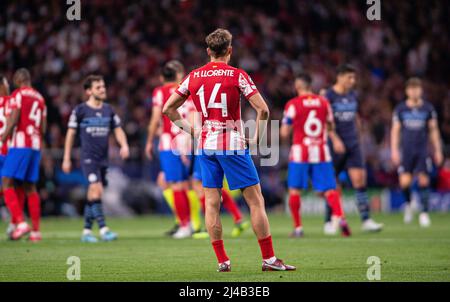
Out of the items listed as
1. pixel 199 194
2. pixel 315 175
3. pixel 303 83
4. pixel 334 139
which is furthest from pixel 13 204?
pixel 334 139

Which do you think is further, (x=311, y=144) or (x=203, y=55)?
(x=203, y=55)

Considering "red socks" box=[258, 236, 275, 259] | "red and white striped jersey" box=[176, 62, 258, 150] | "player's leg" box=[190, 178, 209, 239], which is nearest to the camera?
"red and white striped jersey" box=[176, 62, 258, 150]

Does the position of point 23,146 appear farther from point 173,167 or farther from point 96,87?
point 173,167

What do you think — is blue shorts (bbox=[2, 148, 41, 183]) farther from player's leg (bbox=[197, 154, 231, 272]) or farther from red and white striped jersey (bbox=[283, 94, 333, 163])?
player's leg (bbox=[197, 154, 231, 272])

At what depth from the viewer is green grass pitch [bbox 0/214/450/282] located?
27.0ft

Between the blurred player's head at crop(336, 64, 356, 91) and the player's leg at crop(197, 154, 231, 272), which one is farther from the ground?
the blurred player's head at crop(336, 64, 356, 91)

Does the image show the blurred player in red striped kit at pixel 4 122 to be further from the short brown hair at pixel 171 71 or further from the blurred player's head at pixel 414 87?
the blurred player's head at pixel 414 87

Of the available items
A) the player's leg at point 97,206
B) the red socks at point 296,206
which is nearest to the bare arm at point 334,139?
the red socks at point 296,206

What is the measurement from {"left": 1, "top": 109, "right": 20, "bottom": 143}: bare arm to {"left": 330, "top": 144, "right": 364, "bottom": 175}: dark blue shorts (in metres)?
5.23

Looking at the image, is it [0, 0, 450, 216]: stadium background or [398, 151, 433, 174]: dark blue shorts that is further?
[0, 0, 450, 216]: stadium background

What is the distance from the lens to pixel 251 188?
335 inches

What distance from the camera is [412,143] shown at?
16.6 meters

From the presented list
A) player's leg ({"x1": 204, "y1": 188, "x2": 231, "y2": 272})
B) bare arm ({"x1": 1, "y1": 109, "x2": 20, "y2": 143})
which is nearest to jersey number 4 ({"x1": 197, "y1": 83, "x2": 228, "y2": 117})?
player's leg ({"x1": 204, "y1": 188, "x2": 231, "y2": 272})

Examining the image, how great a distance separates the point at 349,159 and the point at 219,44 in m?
6.75
